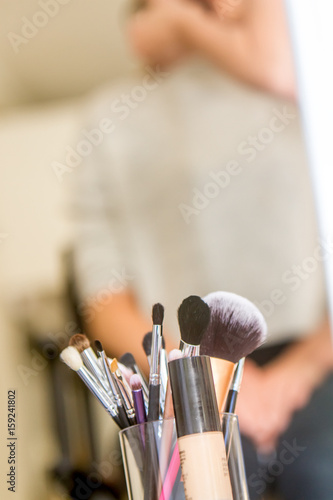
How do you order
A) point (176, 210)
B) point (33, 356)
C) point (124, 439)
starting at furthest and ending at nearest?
point (176, 210) → point (33, 356) → point (124, 439)

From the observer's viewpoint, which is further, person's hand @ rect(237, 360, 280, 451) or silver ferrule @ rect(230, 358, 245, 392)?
person's hand @ rect(237, 360, 280, 451)

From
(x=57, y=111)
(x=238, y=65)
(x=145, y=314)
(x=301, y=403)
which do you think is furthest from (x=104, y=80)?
(x=301, y=403)

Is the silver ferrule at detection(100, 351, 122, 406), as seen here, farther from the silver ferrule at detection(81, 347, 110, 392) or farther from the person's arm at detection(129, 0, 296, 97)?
the person's arm at detection(129, 0, 296, 97)

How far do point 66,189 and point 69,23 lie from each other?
20 cm

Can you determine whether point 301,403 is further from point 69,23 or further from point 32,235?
point 69,23

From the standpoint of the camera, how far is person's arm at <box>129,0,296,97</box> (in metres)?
0.68

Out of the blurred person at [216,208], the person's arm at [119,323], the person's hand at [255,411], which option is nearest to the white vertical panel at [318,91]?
the blurred person at [216,208]

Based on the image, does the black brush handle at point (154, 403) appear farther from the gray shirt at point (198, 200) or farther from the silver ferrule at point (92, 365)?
the gray shirt at point (198, 200)

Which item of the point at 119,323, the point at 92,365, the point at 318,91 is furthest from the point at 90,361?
the point at 318,91

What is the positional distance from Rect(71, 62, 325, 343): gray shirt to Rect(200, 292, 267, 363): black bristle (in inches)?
10.3

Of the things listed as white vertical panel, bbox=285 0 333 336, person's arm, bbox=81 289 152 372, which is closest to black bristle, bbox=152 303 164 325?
person's arm, bbox=81 289 152 372

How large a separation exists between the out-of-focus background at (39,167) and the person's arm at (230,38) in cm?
4

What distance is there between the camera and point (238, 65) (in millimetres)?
692

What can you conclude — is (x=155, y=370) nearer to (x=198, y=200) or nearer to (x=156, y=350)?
(x=156, y=350)
